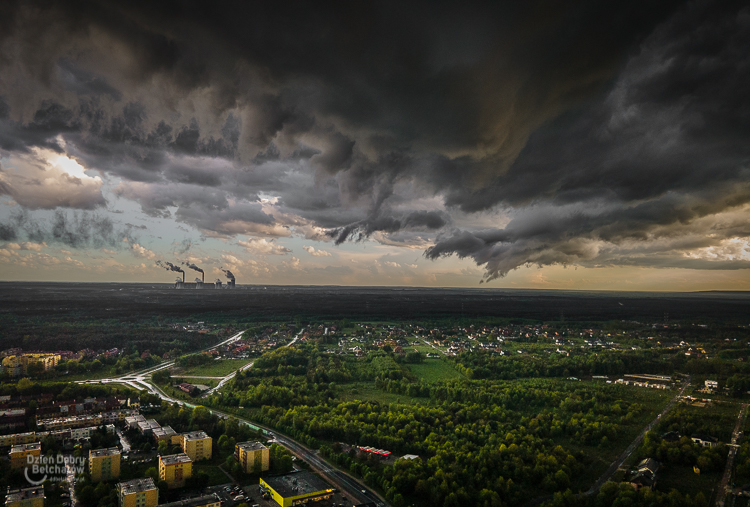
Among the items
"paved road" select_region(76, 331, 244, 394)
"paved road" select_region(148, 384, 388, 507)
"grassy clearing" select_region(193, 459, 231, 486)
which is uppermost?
"paved road" select_region(76, 331, 244, 394)

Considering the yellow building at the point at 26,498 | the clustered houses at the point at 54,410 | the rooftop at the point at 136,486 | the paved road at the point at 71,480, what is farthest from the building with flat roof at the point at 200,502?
the clustered houses at the point at 54,410

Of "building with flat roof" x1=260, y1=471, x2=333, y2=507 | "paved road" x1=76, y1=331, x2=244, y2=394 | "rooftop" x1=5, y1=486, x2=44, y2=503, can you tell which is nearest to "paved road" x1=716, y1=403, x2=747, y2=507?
"building with flat roof" x1=260, y1=471, x2=333, y2=507

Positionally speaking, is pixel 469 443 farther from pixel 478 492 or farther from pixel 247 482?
pixel 247 482

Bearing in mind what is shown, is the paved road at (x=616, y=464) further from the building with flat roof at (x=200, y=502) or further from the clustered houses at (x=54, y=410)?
the clustered houses at (x=54, y=410)

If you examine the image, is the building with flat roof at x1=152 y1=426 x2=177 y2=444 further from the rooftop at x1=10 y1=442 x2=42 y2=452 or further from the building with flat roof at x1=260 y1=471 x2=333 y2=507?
the building with flat roof at x1=260 y1=471 x2=333 y2=507

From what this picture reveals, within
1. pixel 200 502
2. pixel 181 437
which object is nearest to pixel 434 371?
pixel 181 437

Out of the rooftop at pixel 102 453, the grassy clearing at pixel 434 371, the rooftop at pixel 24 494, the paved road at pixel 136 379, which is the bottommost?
the paved road at pixel 136 379
